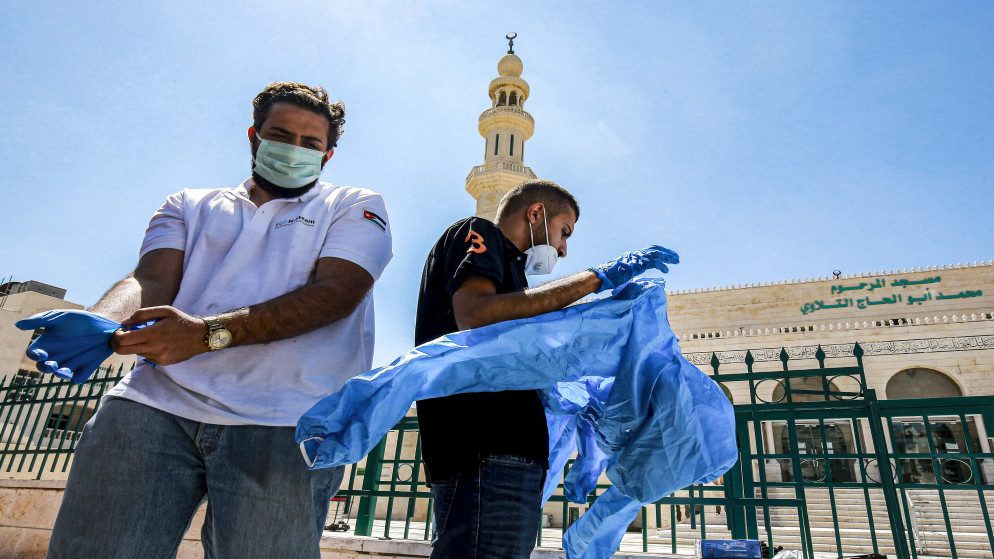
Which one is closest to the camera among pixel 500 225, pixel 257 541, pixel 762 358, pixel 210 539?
pixel 257 541

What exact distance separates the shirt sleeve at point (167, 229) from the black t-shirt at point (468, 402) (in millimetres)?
757

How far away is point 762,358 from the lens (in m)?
21.3

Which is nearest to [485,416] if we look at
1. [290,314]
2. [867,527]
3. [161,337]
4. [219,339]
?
[290,314]

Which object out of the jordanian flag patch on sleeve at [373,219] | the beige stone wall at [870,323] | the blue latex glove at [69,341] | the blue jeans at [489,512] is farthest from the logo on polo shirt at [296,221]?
the beige stone wall at [870,323]

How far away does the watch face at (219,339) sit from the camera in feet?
4.64

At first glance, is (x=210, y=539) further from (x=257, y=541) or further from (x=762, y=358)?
(x=762, y=358)

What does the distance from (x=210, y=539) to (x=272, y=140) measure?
3.79ft

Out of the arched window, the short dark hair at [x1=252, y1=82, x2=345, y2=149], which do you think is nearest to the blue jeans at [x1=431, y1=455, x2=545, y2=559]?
the short dark hair at [x1=252, y1=82, x2=345, y2=149]

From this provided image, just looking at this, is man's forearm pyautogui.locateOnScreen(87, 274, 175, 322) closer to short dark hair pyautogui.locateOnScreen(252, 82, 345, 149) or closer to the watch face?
the watch face

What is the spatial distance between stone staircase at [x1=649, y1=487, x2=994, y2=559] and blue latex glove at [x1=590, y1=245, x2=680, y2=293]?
9.21 meters

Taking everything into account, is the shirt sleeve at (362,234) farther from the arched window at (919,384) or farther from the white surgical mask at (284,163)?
the arched window at (919,384)

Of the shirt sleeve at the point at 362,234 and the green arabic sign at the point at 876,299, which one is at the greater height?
the green arabic sign at the point at 876,299

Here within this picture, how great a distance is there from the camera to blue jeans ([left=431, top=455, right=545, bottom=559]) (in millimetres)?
1447

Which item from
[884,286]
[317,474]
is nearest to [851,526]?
[317,474]
